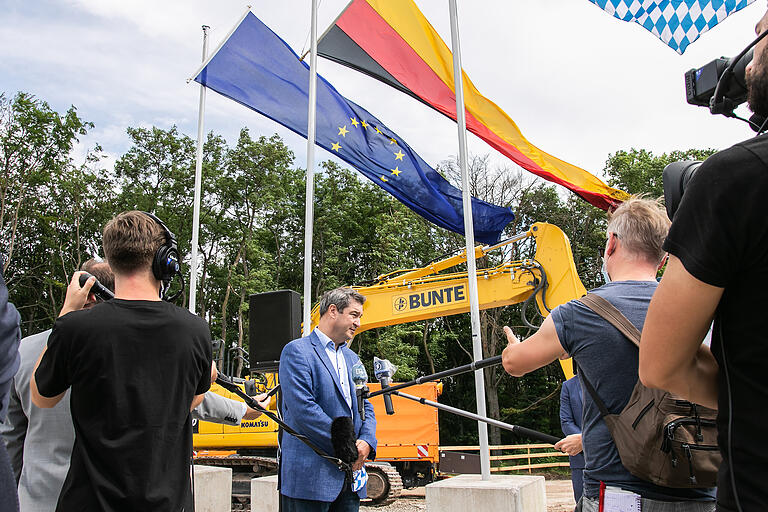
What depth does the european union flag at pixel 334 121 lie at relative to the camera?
A: 7.62 m

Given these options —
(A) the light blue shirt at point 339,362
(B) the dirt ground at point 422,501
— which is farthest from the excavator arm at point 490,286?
(B) the dirt ground at point 422,501

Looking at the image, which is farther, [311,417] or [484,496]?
[484,496]

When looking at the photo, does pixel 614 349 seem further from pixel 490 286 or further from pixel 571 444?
pixel 490 286

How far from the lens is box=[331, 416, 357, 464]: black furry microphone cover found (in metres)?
3.45

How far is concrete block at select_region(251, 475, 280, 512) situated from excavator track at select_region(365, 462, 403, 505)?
4.75 m

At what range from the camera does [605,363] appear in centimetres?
195

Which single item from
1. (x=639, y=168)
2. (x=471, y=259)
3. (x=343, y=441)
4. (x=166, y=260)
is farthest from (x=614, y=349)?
(x=639, y=168)

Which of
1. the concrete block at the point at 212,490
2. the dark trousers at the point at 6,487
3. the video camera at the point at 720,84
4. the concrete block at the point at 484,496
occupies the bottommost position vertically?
the concrete block at the point at 212,490

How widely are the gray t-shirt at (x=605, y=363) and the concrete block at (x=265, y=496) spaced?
530cm

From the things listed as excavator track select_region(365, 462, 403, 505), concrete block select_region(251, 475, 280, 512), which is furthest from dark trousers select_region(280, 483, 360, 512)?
excavator track select_region(365, 462, 403, 505)

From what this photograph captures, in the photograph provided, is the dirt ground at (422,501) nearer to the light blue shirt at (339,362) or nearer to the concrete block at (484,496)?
the concrete block at (484,496)

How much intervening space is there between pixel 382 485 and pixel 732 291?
11117 millimetres

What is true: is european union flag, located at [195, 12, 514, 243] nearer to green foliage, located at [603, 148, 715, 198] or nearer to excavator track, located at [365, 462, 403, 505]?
excavator track, located at [365, 462, 403, 505]

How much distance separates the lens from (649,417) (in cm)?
178
